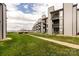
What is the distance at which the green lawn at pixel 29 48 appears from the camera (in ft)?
27.4

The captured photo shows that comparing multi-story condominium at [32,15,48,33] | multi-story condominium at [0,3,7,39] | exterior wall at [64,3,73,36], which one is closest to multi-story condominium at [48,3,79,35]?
exterior wall at [64,3,73,36]

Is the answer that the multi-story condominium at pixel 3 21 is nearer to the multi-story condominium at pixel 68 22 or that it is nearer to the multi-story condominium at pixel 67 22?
the multi-story condominium at pixel 67 22

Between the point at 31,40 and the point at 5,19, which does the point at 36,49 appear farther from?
the point at 5,19

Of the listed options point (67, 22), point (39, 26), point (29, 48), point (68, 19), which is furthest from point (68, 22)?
point (29, 48)

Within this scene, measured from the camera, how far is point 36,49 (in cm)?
873

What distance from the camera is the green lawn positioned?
329 inches

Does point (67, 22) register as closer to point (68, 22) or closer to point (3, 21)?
point (68, 22)

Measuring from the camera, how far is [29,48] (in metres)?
8.80

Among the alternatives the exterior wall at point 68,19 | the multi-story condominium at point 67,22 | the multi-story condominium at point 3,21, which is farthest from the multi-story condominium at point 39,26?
the exterior wall at point 68,19

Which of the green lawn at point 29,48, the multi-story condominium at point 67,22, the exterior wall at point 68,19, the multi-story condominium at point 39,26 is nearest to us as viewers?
the green lawn at point 29,48

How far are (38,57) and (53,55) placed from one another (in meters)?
0.68

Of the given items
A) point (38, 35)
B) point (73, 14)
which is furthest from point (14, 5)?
point (73, 14)

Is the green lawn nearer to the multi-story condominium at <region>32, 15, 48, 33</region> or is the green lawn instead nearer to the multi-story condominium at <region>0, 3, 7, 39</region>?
the multi-story condominium at <region>0, 3, 7, 39</region>

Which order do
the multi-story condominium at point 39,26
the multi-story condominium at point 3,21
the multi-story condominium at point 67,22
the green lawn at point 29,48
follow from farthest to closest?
the multi-story condominium at point 67,22 → the multi-story condominium at point 39,26 → the multi-story condominium at point 3,21 → the green lawn at point 29,48
